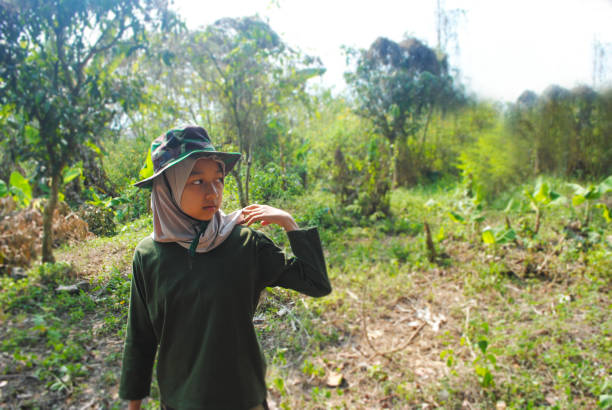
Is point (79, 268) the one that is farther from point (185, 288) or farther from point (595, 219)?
point (595, 219)

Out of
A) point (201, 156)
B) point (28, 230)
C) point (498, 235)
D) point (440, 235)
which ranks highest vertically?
point (201, 156)

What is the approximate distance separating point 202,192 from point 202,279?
8.4 inches

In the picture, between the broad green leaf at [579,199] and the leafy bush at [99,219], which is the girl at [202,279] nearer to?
the leafy bush at [99,219]

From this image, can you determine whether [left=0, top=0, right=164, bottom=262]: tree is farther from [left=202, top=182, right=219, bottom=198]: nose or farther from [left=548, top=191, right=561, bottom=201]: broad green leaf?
[left=548, top=191, right=561, bottom=201]: broad green leaf

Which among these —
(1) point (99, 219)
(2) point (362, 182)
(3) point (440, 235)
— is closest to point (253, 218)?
(1) point (99, 219)

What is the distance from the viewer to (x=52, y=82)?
124cm

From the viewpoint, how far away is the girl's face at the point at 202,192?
865 mm

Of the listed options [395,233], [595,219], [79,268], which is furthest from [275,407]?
[595,219]

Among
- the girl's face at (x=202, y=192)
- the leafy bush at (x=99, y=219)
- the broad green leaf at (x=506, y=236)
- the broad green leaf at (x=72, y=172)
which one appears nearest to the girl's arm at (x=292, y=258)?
the girl's face at (x=202, y=192)

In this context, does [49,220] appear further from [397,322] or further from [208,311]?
[397,322]

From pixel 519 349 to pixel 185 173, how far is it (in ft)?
8.48

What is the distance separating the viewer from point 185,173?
2.79ft

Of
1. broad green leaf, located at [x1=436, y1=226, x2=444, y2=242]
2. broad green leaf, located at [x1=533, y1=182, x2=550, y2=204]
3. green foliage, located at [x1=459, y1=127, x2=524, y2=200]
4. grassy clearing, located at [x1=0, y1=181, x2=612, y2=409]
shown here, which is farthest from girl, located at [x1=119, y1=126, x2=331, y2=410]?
green foliage, located at [x1=459, y1=127, x2=524, y2=200]

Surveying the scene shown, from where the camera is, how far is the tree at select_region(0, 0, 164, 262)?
3.93ft
